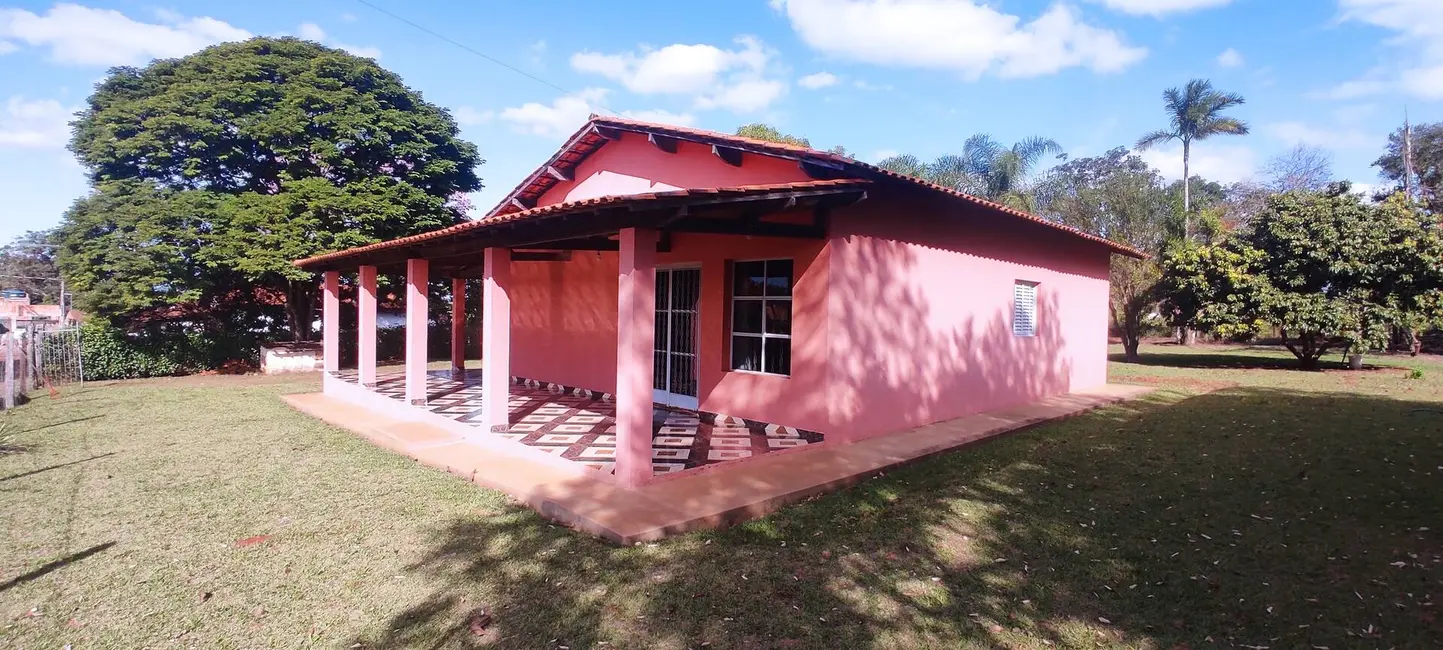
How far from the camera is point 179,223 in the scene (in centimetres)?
1448

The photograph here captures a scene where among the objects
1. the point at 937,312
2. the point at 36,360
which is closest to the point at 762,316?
the point at 937,312

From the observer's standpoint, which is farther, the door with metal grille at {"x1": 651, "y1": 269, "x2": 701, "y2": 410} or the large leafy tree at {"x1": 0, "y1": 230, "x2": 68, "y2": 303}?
the large leafy tree at {"x1": 0, "y1": 230, "x2": 68, "y2": 303}

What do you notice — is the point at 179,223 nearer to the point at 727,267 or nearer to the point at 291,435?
the point at 291,435

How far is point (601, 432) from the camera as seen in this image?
24.5 feet

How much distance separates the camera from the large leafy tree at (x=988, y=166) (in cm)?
2348

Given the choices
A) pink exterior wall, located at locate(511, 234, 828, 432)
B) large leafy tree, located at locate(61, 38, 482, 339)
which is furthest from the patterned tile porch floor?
large leafy tree, located at locate(61, 38, 482, 339)

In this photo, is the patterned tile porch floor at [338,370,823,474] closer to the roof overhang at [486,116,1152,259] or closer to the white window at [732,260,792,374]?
the white window at [732,260,792,374]

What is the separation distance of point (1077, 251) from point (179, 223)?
714 inches

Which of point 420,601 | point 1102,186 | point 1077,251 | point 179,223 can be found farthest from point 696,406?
point 1102,186

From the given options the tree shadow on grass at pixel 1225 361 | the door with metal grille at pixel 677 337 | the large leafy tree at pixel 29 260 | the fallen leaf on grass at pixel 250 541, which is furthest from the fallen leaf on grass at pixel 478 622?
the large leafy tree at pixel 29 260

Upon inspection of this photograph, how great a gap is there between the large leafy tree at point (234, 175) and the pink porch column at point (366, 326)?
577cm

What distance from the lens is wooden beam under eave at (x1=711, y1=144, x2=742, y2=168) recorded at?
25.3 ft

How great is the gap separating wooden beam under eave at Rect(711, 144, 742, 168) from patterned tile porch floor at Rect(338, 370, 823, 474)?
121 inches

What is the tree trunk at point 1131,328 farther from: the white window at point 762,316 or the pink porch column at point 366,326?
the pink porch column at point 366,326
